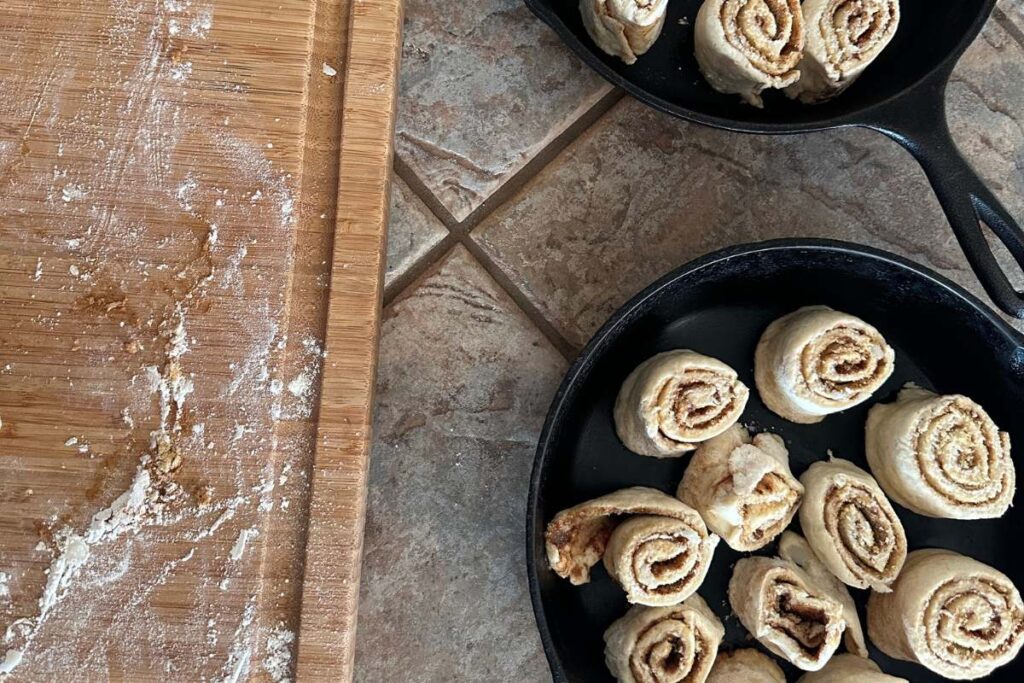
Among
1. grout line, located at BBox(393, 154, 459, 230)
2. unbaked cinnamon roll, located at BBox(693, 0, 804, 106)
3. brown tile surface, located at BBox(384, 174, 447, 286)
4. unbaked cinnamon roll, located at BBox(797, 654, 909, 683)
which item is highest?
unbaked cinnamon roll, located at BBox(693, 0, 804, 106)

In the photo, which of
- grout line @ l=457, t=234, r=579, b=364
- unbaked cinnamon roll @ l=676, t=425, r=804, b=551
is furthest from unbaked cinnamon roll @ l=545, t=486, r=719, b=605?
grout line @ l=457, t=234, r=579, b=364

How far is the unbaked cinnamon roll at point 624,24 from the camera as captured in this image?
39.1 inches

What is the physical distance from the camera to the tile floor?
45.3 inches

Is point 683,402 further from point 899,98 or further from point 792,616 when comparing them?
point 899,98

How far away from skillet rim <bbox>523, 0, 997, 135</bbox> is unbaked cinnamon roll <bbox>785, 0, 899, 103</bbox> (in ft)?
0.27

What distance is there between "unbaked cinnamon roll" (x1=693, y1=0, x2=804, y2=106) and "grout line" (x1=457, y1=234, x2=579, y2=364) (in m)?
0.41

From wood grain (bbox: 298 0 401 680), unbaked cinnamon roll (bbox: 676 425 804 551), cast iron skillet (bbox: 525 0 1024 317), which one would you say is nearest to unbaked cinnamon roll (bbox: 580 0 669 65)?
cast iron skillet (bbox: 525 0 1024 317)

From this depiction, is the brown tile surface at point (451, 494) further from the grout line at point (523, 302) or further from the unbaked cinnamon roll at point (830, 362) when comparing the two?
the unbaked cinnamon roll at point (830, 362)

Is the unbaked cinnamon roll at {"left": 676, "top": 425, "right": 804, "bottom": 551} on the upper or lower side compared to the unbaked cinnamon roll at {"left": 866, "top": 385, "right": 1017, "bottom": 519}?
lower

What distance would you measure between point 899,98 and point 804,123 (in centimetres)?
11

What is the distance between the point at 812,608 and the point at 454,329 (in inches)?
23.2

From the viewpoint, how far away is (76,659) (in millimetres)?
949

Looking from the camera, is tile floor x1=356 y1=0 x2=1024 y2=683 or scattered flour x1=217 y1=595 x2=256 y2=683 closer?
scattered flour x1=217 y1=595 x2=256 y2=683

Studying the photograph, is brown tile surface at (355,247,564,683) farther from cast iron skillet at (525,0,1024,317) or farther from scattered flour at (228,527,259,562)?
cast iron skillet at (525,0,1024,317)
